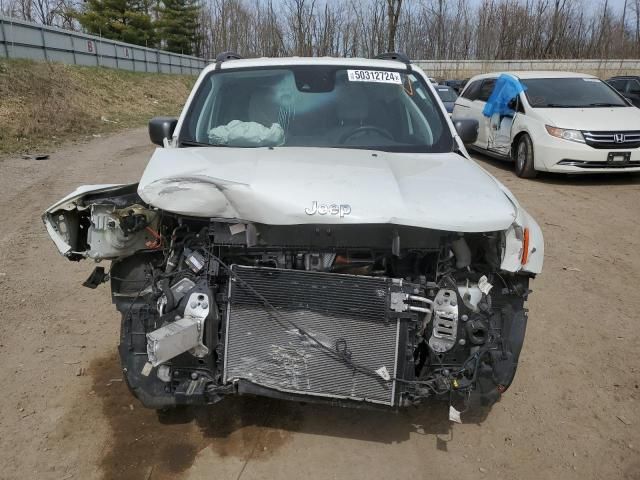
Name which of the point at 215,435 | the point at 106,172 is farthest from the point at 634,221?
the point at 106,172

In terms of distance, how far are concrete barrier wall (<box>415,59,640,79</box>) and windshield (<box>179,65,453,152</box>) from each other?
4220cm

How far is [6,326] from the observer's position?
157 inches

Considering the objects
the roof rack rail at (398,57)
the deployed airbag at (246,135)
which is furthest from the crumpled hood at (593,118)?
the deployed airbag at (246,135)

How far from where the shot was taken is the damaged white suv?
7.98 ft

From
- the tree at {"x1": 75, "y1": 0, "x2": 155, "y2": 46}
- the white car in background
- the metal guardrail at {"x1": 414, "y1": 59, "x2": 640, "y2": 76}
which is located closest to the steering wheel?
the white car in background

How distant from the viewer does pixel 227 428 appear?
9.62 feet

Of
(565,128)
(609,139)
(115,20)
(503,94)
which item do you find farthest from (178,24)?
(609,139)

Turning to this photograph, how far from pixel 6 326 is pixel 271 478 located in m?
2.59

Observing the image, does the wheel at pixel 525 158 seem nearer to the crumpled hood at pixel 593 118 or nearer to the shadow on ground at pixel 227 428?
the crumpled hood at pixel 593 118

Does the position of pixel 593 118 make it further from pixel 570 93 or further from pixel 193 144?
pixel 193 144

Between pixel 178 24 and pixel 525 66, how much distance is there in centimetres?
2963

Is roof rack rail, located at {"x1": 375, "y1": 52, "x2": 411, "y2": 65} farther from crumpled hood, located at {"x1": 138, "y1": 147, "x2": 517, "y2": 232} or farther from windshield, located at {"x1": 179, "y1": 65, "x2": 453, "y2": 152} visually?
crumpled hood, located at {"x1": 138, "y1": 147, "x2": 517, "y2": 232}

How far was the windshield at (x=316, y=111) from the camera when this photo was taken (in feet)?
11.8

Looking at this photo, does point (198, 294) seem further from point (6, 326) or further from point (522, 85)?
point (522, 85)
